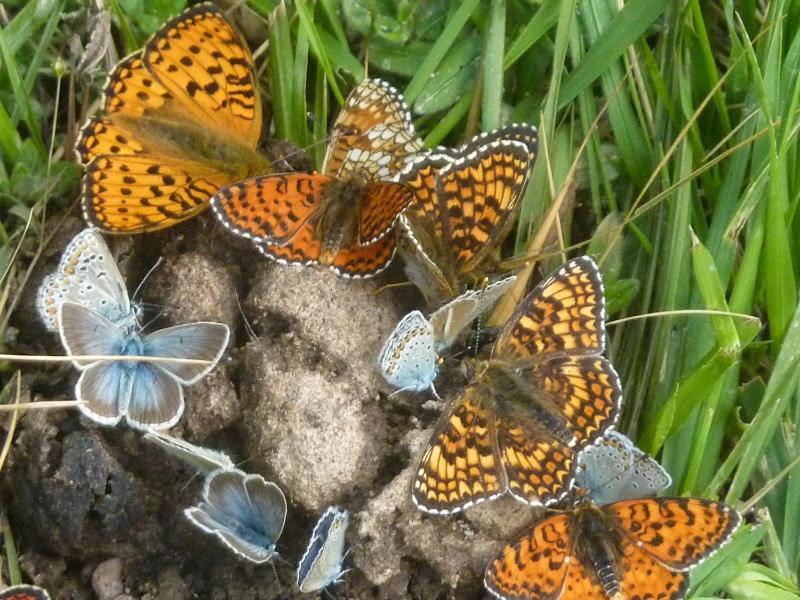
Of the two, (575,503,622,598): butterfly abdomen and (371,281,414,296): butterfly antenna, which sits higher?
(371,281,414,296): butterfly antenna

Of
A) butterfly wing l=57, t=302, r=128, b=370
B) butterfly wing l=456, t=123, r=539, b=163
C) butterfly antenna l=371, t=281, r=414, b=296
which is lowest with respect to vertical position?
butterfly wing l=57, t=302, r=128, b=370

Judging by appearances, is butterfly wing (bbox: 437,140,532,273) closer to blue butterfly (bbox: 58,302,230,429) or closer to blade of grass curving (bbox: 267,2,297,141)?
blade of grass curving (bbox: 267,2,297,141)

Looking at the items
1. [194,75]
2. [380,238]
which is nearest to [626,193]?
[380,238]

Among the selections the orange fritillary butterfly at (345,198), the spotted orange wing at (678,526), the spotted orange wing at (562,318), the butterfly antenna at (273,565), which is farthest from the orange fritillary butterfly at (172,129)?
the spotted orange wing at (678,526)

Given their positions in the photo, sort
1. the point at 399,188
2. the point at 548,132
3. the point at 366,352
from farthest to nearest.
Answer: the point at 548,132
the point at 366,352
the point at 399,188

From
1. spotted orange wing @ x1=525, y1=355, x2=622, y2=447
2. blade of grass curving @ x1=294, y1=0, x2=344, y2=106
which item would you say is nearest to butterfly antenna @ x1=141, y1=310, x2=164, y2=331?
blade of grass curving @ x1=294, y1=0, x2=344, y2=106

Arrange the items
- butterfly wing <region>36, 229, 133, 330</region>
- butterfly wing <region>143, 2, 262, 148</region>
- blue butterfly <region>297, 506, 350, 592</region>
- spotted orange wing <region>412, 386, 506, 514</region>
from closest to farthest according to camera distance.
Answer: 1. blue butterfly <region>297, 506, 350, 592</region>
2. spotted orange wing <region>412, 386, 506, 514</region>
3. butterfly wing <region>36, 229, 133, 330</region>
4. butterfly wing <region>143, 2, 262, 148</region>

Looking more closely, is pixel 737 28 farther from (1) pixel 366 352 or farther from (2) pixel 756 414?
(1) pixel 366 352

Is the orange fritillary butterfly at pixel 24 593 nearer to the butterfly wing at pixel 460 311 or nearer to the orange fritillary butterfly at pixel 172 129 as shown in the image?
the orange fritillary butterfly at pixel 172 129
